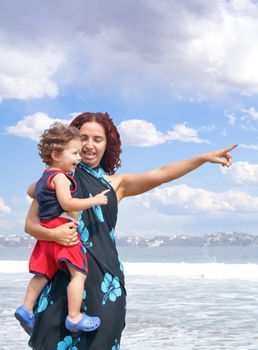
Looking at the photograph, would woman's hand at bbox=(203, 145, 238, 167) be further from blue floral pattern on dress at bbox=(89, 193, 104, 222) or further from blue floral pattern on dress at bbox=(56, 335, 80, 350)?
blue floral pattern on dress at bbox=(56, 335, 80, 350)

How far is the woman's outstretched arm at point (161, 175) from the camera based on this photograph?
2734mm

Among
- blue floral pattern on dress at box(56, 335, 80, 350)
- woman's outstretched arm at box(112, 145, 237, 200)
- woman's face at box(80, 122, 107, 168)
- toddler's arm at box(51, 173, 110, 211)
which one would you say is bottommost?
blue floral pattern on dress at box(56, 335, 80, 350)

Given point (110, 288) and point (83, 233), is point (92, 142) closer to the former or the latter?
point (83, 233)

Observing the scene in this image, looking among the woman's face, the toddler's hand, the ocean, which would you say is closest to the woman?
the woman's face

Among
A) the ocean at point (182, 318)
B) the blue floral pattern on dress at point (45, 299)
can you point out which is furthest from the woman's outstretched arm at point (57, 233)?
the ocean at point (182, 318)

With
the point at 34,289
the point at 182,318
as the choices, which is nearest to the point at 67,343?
the point at 34,289

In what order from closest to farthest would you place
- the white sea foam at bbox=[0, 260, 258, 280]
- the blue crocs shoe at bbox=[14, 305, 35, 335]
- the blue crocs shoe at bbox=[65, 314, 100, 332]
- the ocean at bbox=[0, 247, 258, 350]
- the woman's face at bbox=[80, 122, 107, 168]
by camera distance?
1. the blue crocs shoe at bbox=[65, 314, 100, 332]
2. the blue crocs shoe at bbox=[14, 305, 35, 335]
3. the woman's face at bbox=[80, 122, 107, 168]
4. the ocean at bbox=[0, 247, 258, 350]
5. the white sea foam at bbox=[0, 260, 258, 280]

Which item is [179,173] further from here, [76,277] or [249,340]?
[249,340]

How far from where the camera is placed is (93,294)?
250 centimetres

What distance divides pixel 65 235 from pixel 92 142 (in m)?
0.53

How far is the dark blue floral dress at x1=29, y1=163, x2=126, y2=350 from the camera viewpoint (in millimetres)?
2455

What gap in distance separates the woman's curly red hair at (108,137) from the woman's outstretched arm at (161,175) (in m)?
0.07

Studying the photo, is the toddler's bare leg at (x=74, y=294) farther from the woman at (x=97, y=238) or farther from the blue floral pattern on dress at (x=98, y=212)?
the blue floral pattern on dress at (x=98, y=212)

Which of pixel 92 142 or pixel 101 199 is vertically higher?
pixel 92 142
